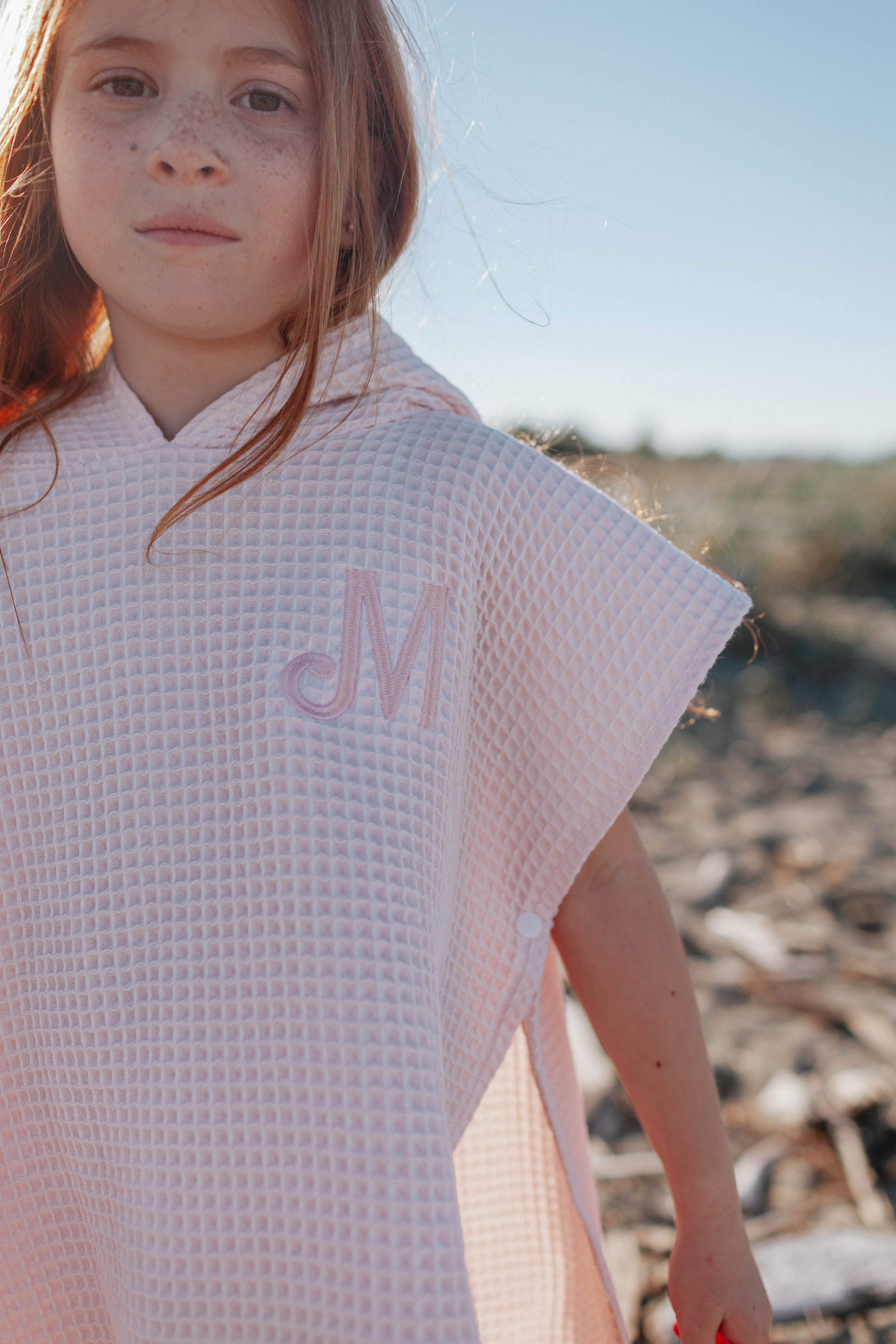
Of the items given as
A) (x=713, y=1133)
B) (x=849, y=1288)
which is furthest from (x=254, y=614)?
(x=849, y=1288)

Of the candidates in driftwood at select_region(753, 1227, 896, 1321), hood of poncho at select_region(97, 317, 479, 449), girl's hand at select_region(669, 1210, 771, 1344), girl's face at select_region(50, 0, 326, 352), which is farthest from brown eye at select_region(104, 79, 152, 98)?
driftwood at select_region(753, 1227, 896, 1321)

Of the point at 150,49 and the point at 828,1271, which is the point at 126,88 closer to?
the point at 150,49

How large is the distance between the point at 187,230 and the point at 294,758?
21.2 inches

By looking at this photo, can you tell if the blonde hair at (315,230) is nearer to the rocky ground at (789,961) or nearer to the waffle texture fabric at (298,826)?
the waffle texture fabric at (298,826)

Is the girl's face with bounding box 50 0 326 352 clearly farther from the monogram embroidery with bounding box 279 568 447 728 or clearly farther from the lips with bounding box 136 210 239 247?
the monogram embroidery with bounding box 279 568 447 728

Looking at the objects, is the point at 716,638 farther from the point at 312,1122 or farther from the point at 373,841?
the point at 312,1122

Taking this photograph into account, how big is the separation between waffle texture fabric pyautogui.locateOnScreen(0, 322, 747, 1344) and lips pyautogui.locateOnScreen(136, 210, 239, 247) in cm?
16

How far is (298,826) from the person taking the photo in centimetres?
106

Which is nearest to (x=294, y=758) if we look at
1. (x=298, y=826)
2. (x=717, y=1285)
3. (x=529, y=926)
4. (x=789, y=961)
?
(x=298, y=826)

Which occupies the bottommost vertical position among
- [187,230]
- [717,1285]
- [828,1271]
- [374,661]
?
[828,1271]

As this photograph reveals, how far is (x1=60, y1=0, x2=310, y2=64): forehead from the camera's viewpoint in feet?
3.51

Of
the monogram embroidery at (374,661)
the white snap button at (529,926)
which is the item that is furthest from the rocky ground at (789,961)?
the white snap button at (529,926)

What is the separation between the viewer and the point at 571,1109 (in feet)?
4.52

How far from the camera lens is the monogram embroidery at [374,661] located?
108 centimetres
